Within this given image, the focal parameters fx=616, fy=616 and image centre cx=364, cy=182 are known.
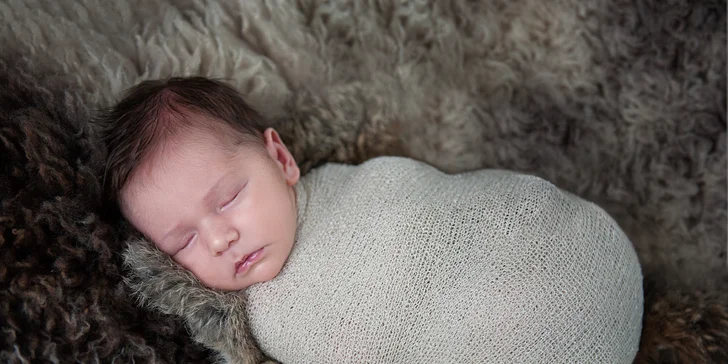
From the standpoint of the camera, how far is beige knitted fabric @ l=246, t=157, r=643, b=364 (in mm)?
876

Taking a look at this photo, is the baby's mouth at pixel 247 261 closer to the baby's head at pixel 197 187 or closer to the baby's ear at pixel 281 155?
the baby's head at pixel 197 187

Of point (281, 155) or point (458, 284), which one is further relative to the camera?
point (281, 155)

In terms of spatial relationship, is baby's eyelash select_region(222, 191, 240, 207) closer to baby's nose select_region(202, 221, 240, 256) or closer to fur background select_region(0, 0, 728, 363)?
baby's nose select_region(202, 221, 240, 256)

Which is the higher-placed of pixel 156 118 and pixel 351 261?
pixel 156 118

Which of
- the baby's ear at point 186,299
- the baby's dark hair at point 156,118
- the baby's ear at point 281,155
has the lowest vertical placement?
the baby's ear at point 186,299

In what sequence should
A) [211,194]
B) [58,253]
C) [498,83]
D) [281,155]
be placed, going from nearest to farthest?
[58,253] < [211,194] < [281,155] < [498,83]

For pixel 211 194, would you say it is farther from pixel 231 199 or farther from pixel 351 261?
pixel 351 261

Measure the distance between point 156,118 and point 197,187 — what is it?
124mm

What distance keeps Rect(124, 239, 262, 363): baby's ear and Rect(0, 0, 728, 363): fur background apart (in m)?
0.27

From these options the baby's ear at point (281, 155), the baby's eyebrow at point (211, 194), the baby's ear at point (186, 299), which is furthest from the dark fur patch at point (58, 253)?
the baby's ear at point (281, 155)

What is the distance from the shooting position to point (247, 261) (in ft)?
3.06

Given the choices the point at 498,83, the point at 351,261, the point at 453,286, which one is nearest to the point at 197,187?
the point at 351,261

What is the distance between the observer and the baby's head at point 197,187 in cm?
91

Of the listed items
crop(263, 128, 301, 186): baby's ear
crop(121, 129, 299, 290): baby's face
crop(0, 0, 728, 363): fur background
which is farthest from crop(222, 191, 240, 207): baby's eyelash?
crop(0, 0, 728, 363): fur background
